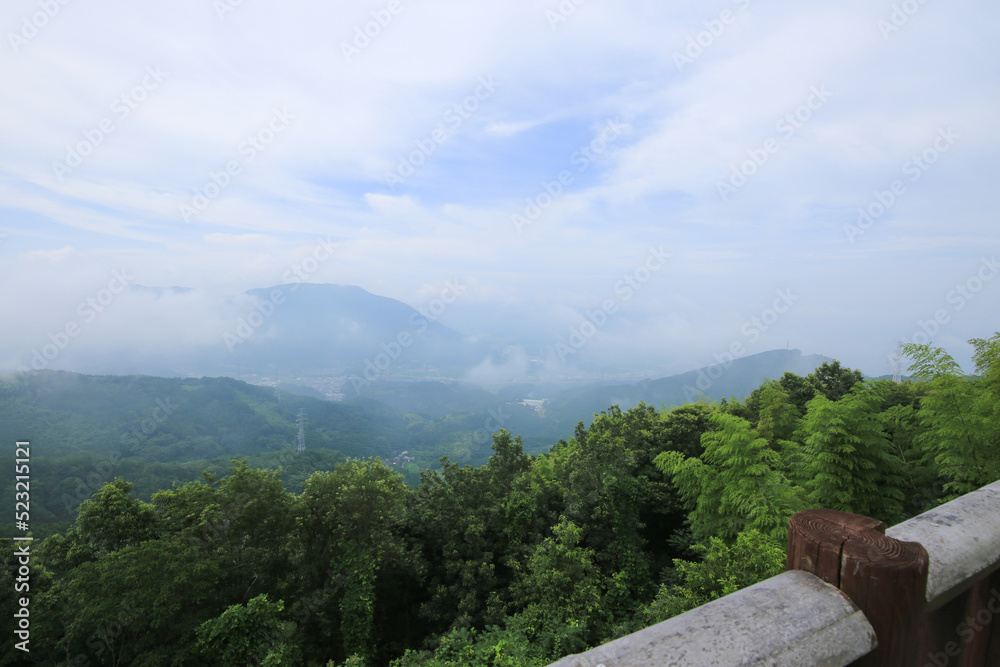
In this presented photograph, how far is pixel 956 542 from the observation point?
1014 mm

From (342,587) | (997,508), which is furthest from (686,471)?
(997,508)

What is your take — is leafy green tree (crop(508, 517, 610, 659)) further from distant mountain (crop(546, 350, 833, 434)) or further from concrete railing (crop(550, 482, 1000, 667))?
distant mountain (crop(546, 350, 833, 434))

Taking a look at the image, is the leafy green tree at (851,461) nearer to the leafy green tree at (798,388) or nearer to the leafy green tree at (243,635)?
the leafy green tree at (798,388)

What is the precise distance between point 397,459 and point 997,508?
6499 centimetres

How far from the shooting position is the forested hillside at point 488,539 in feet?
25.1

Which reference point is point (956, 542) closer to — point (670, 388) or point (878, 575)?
point (878, 575)

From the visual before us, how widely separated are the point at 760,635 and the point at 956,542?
677 mm

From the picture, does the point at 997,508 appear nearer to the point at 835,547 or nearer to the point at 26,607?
the point at 835,547

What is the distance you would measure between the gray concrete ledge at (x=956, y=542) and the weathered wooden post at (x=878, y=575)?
114 mm

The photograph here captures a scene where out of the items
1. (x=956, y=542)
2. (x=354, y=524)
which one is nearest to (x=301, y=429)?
(x=354, y=524)

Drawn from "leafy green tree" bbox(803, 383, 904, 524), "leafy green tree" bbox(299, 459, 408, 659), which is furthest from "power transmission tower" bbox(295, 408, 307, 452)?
"leafy green tree" bbox(803, 383, 904, 524)

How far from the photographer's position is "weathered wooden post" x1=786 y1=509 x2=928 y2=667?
2.57 feet

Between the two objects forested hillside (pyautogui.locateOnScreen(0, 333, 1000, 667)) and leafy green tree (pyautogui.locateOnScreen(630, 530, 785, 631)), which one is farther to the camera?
forested hillside (pyautogui.locateOnScreen(0, 333, 1000, 667))

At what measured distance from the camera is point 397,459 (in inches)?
2440
